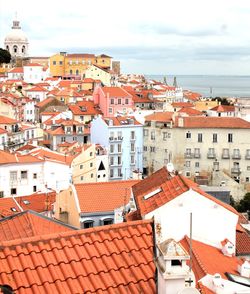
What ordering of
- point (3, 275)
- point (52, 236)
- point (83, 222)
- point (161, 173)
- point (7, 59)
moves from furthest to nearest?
point (7, 59) < point (83, 222) < point (161, 173) < point (52, 236) < point (3, 275)

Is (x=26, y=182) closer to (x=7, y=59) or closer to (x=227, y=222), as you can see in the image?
(x=227, y=222)

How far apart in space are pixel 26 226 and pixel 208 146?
1323 inches

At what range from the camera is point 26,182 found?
34.9 m

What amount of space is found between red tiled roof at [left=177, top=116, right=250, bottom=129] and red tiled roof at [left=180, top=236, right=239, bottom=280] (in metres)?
32.5

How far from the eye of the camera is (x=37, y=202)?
27531 millimetres

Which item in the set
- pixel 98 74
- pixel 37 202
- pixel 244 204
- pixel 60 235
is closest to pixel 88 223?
pixel 37 202

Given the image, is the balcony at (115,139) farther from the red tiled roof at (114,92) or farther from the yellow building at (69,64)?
the yellow building at (69,64)

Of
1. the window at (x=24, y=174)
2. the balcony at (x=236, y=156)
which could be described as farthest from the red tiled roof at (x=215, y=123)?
the window at (x=24, y=174)

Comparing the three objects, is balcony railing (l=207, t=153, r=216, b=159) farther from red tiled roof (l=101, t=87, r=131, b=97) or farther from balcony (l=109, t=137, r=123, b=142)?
red tiled roof (l=101, t=87, r=131, b=97)

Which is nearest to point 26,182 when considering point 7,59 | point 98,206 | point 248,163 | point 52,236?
point 98,206

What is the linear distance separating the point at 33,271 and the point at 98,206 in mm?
16245

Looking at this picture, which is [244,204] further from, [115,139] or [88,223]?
[88,223]

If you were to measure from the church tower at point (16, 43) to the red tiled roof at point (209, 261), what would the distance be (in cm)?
12192

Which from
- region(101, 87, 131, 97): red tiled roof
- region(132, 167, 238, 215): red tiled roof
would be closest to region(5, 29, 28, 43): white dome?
region(101, 87, 131, 97): red tiled roof
